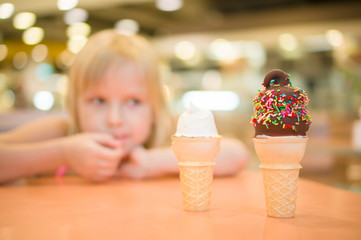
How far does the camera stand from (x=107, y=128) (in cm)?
150

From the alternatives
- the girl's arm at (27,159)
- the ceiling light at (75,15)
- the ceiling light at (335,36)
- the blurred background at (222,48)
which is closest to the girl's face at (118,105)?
the girl's arm at (27,159)

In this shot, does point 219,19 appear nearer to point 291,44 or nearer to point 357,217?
point 291,44

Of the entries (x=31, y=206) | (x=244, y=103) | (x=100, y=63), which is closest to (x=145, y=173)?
(x=100, y=63)

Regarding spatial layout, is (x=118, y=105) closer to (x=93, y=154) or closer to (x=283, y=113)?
(x=93, y=154)

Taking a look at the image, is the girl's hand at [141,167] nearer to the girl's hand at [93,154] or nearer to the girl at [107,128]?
the girl at [107,128]

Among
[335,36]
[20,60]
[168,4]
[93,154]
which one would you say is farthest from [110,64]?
[20,60]

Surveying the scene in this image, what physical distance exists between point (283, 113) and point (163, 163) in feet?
2.66

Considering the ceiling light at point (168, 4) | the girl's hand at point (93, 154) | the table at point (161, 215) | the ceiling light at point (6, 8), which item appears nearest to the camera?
the table at point (161, 215)

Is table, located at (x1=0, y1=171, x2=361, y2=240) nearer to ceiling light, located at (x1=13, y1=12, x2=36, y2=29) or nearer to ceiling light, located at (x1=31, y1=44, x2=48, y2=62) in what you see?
ceiling light, located at (x1=13, y1=12, x2=36, y2=29)

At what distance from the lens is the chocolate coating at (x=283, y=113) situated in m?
0.79

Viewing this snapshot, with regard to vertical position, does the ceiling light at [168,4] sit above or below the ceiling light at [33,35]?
above

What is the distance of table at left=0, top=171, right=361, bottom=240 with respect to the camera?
0.69 metres

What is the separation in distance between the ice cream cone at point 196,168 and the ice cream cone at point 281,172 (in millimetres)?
118

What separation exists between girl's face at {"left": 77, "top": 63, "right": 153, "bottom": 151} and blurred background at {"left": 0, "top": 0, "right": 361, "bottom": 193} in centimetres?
236
